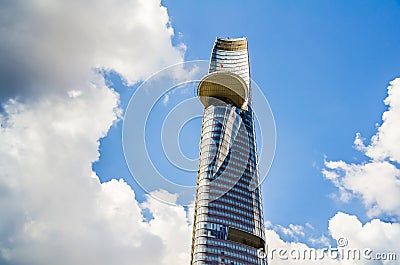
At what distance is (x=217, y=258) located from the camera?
390ft

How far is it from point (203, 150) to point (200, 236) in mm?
33054

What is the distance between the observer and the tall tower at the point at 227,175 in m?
124

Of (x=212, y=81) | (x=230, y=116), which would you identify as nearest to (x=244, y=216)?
(x=230, y=116)

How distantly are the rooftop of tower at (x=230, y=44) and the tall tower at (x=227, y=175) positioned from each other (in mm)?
5765

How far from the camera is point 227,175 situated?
144 m

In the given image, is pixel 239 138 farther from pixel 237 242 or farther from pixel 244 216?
pixel 237 242

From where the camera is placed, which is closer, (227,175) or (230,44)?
(227,175)

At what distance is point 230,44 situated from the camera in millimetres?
191250

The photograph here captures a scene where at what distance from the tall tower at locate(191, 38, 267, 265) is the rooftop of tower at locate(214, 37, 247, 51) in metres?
5.76

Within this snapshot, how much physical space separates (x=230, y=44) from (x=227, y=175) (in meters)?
75.0

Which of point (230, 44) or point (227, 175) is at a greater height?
point (230, 44)

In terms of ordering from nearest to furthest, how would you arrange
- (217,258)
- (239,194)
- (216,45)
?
1. (217,258)
2. (239,194)
3. (216,45)

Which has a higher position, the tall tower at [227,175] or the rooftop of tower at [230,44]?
the rooftop of tower at [230,44]

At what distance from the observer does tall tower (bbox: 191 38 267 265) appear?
124 m
